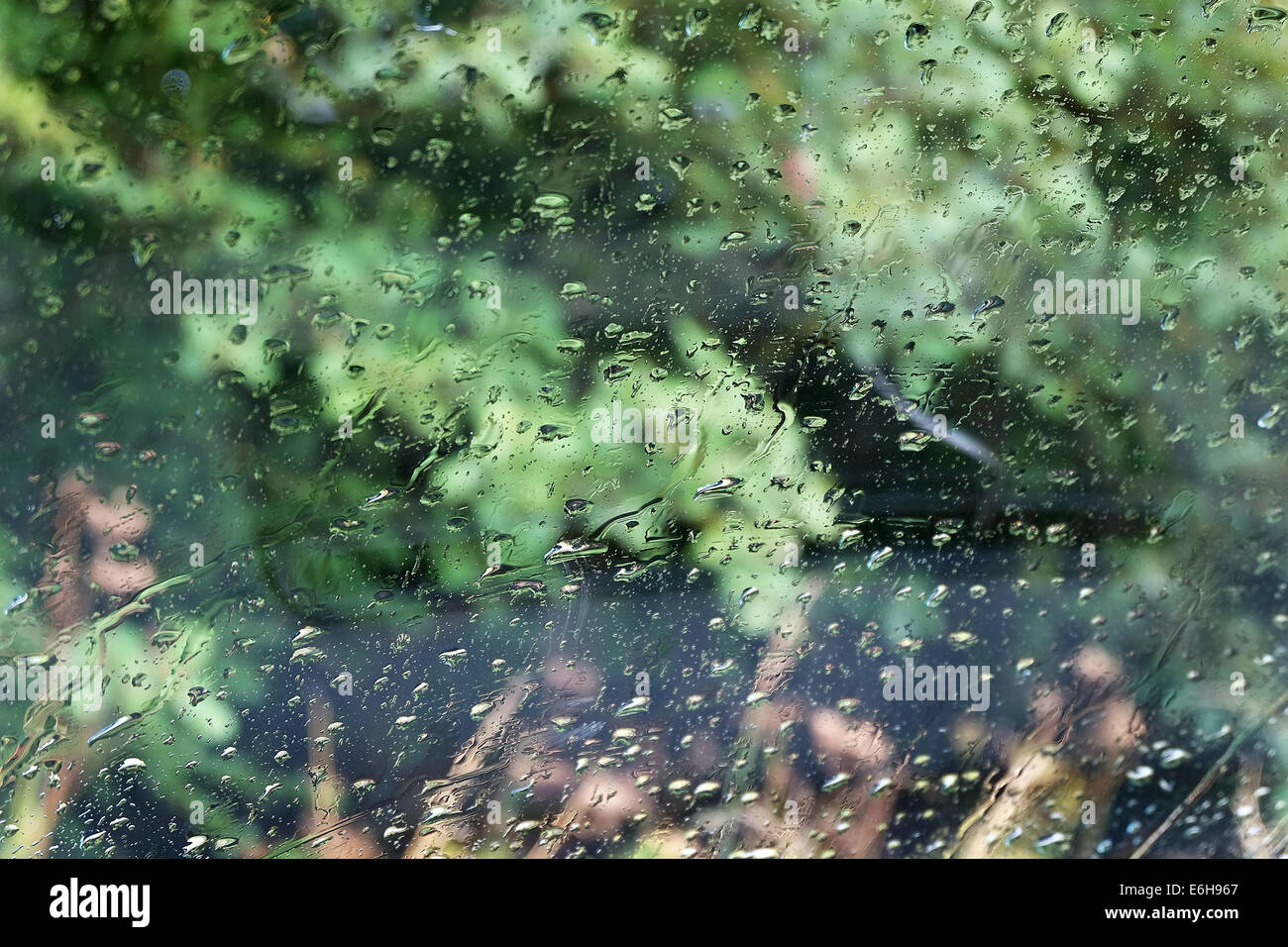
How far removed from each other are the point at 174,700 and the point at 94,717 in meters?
0.09

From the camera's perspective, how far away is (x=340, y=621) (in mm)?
1026

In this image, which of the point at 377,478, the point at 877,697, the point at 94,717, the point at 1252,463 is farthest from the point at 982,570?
the point at 94,717

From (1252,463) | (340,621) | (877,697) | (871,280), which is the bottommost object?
(877,697)

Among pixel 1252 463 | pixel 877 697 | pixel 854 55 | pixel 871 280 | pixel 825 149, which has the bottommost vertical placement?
pixel 877 697

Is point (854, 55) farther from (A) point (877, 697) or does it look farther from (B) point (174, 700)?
(B) point (174, 700)

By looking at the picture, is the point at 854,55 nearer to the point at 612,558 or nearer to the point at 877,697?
the point at 612,558

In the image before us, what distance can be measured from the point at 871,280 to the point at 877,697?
483 mm

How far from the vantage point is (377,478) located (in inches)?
40.2

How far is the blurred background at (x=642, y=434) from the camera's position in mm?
998

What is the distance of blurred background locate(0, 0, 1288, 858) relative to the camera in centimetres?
100

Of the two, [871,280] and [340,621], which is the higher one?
[871,280]

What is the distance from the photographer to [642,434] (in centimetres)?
104
